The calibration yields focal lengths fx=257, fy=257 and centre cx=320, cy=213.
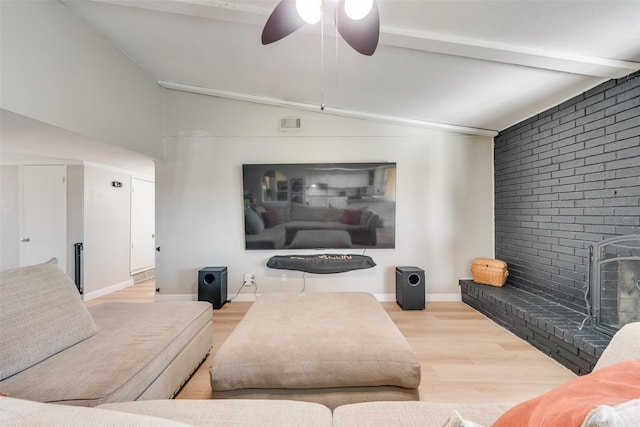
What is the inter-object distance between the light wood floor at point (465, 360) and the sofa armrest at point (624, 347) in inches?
42.3

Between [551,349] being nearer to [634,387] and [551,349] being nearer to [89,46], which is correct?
[634,387]

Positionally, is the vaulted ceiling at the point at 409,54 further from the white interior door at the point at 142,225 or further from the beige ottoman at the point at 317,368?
the white interior door at the point at 142,225

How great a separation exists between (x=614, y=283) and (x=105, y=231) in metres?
5.91

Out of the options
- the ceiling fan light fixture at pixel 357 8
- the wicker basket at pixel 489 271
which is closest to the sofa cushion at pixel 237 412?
the ceiling fan light fixture at pixel 357 8

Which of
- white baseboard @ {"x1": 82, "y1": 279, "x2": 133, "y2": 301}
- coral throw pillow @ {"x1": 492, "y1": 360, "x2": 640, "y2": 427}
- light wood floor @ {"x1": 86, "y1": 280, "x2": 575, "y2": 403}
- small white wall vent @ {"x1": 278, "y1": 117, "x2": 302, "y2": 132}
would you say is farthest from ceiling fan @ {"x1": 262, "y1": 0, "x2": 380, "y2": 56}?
white baseboard @ {"x1": 82, "y1": 279, "x2": 133, "y2": 301}

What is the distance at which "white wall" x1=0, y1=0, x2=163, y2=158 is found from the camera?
1796mm

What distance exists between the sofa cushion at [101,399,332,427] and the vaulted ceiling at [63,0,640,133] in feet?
7.41

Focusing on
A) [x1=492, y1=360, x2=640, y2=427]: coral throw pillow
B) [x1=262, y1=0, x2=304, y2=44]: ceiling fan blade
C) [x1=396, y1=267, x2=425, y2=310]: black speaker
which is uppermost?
[x1=262, y1=0, x2=304, y2=44]: ceiling fan blade

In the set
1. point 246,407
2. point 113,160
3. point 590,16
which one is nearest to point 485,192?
point 590,16

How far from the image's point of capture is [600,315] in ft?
6.67

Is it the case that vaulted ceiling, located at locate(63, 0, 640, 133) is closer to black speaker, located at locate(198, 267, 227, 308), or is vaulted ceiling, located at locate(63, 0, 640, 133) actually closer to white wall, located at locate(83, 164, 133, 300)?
white wall, located at locate(83, 164, 133, 300)

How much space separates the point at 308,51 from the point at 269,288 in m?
2.84

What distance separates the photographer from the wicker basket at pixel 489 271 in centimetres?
318

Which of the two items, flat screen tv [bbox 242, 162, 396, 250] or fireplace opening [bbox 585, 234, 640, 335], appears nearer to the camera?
fireplace opening [bbox 585, 234, 640, 335]
